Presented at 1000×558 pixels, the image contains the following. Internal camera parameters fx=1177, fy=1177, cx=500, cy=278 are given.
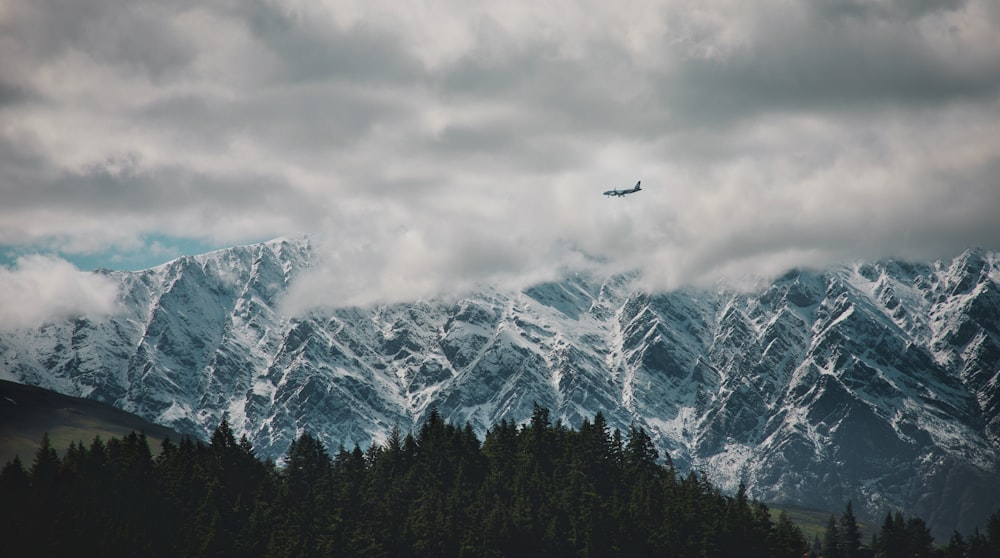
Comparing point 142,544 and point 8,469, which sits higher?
point 8,469

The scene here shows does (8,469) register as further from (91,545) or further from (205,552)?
(205,552)

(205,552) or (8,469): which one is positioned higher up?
(8,469)

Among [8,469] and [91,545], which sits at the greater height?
[8,469]

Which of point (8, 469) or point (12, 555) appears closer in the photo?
point (12, 555)

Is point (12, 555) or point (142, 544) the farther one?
point (142, 544)

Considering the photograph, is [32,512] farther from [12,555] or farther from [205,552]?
[205,552]

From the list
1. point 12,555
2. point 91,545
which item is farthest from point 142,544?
point 12,555

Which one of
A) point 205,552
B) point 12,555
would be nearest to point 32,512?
point 12,555
